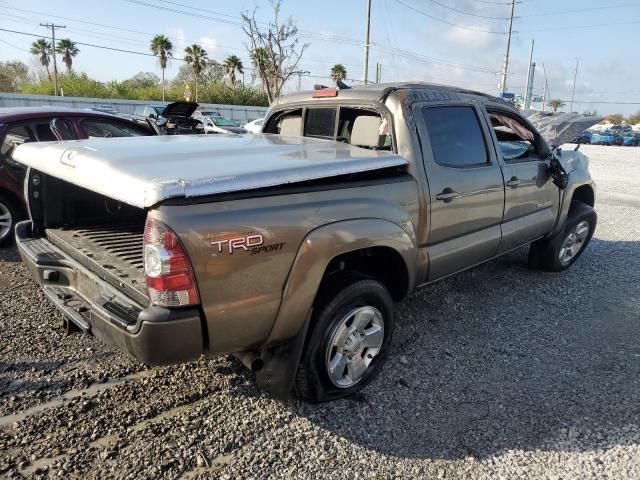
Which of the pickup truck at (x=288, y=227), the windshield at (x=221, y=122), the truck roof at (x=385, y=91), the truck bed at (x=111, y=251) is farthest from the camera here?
the windshield at (x=221, y=122)

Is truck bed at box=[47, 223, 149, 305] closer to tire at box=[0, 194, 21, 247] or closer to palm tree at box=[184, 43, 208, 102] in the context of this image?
tire at box=[0, 194, 21, 247]

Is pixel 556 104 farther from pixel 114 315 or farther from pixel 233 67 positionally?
pixel 114 315

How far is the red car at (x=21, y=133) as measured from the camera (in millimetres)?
5707

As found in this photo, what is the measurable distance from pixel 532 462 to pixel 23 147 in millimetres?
3625

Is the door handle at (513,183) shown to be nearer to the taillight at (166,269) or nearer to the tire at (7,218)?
the taillight at (166,269)

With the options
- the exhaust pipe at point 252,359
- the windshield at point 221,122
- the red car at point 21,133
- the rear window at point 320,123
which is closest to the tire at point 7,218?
the red car at point 21,133

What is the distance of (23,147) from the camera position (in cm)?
330

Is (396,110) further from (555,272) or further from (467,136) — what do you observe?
(555,272)

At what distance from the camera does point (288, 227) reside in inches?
97.3

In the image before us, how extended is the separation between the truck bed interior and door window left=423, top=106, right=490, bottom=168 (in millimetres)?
2194

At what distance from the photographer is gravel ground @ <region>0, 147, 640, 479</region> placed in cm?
255

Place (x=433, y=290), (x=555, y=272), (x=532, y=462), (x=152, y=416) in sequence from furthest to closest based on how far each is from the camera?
1. (x=555, y=272)
2. (x=433, y=290)
3. (x=152, y=416)
4. (x=532, y=462)

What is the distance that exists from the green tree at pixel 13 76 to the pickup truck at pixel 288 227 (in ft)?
207

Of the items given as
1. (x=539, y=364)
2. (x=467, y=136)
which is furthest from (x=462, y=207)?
(x=539, y=364)
